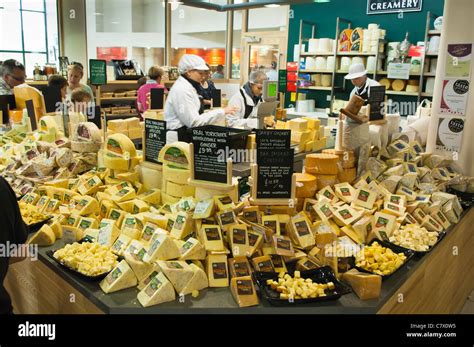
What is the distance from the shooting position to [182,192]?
2791 millimetres

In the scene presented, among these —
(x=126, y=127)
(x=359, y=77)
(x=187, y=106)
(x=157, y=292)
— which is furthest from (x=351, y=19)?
(x=157, y=292)

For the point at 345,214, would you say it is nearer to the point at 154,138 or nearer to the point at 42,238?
the point at 154,138

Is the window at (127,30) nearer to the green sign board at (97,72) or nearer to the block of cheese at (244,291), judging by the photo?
the green sign board at (97,72)

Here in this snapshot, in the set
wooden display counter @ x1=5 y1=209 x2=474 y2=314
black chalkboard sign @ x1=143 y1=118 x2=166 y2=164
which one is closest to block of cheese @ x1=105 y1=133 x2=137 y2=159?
black chalkboard sign @ x1=143 y1=118 x2=166 y2=164

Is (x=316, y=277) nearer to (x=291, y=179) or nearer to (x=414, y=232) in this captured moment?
(x=291, y=179)

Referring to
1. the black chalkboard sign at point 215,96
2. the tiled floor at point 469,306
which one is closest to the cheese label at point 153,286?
the tiled floor at point 469,306

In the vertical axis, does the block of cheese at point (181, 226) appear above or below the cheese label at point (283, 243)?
above

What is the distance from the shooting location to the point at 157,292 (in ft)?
6.63

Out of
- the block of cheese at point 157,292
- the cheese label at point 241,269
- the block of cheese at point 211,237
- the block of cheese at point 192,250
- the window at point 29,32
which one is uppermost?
the window at point 29,32

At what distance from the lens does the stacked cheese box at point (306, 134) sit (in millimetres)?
4301

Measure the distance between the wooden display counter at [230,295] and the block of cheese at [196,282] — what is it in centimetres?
3
